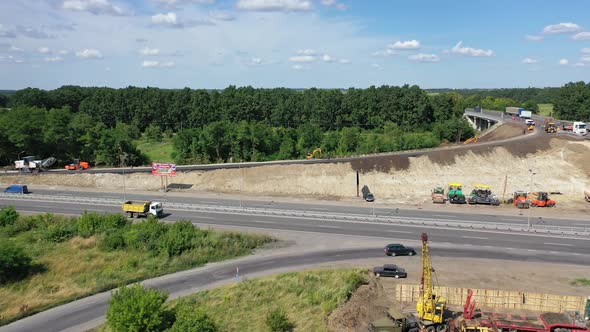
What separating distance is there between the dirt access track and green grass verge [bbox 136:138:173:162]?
76.9 ft

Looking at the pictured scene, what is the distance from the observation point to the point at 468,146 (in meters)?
81.6

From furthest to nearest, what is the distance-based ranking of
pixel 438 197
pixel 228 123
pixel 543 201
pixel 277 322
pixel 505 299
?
pixel 228 123
pixel 438 197
pixel 543 201
pixel 505 299
pixel 277 322

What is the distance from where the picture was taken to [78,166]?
87250 millimetres

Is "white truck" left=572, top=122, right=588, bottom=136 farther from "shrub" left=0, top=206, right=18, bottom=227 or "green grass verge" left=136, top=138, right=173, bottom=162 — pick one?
"shrub" left=0, top=206, right=18, bottom=227

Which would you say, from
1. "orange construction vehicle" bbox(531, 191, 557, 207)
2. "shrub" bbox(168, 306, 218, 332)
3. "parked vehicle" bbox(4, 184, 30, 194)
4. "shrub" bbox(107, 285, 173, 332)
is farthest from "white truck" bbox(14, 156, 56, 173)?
"orange construction vehicle" bbox(531, 191, 557, 207)

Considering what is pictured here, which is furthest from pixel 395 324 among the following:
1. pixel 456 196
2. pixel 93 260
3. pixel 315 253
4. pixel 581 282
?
pixel 456 196

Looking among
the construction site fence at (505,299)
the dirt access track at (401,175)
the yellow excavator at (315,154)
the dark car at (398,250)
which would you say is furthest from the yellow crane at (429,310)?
the yellow excavator at (315,154)

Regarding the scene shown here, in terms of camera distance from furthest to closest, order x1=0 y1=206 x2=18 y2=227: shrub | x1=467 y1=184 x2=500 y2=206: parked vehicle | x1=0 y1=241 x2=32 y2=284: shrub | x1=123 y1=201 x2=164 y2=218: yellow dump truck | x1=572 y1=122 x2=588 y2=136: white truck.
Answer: x1=572 y1=122 x2=588 y2=136: white truck
x1=467 y1=184 x2=500 y2=206: parked vehicle
x1=123 y1=201 x2=164 y2=218: yellow dump truck
x1=0 y1=206 x2=18 y2=227: shrub
x1=0 y1=241 x2=32 y2=284: shrub

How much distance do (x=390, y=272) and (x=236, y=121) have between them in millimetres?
104794

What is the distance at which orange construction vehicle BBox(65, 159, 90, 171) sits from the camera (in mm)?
85312

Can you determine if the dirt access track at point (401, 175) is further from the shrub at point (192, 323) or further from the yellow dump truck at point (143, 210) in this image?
the shrub at point (192, 323)

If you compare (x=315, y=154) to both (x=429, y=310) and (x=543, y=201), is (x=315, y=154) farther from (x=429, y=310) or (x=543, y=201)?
(x=429, y=310)

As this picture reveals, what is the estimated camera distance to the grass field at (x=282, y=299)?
3212 cm

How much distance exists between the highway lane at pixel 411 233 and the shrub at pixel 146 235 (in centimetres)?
598
